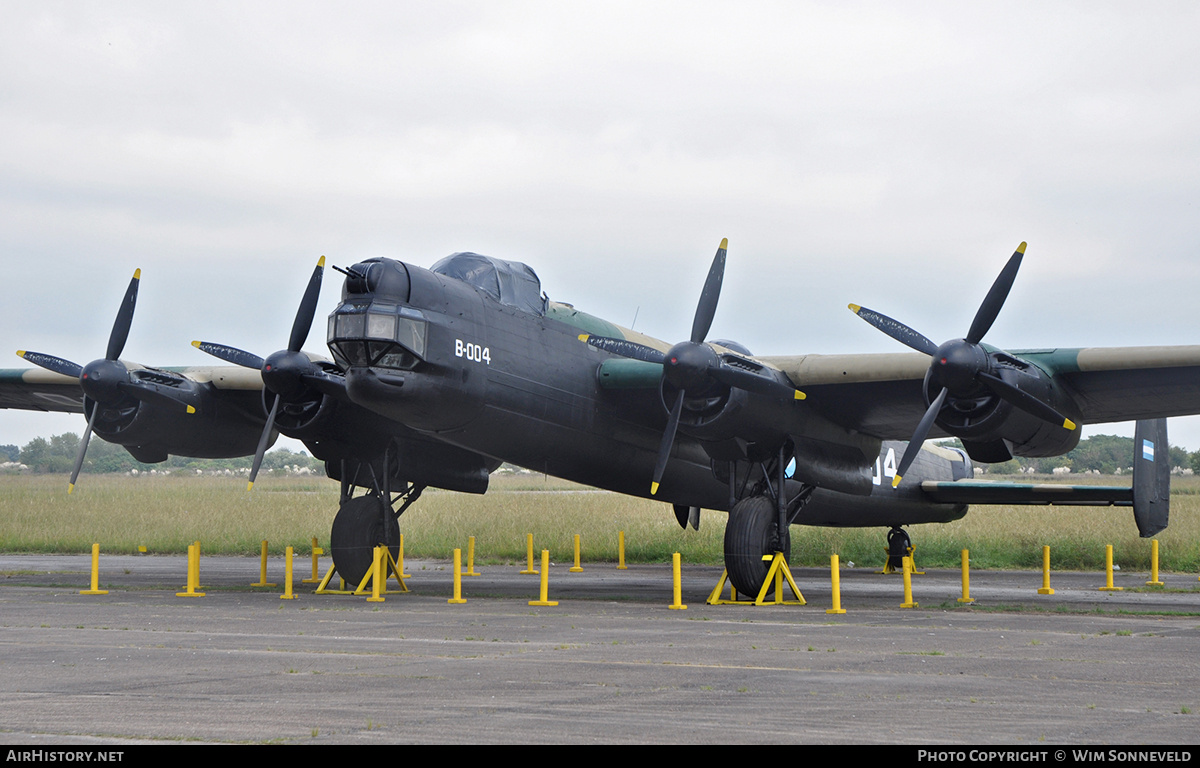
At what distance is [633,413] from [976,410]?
6.39 meters

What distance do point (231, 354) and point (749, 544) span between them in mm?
10460

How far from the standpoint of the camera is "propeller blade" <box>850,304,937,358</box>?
18219 mm

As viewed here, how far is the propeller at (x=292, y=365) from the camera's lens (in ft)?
68.6

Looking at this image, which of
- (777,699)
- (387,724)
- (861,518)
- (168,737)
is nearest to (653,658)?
(777,699)

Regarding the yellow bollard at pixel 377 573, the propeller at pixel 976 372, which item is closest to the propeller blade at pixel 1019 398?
the propeller at pixel 976 372

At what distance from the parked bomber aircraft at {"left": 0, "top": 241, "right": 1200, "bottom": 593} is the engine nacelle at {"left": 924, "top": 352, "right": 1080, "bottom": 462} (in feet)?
0.11

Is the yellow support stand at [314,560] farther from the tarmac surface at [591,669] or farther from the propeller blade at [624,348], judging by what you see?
the propeller blade at [624,348]

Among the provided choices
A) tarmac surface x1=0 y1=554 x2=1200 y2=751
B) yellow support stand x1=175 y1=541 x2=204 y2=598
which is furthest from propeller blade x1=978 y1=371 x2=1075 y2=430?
yellow support stand x1=175 y1=541 x2=204 y2=598

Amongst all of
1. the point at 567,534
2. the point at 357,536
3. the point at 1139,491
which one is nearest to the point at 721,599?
the point at 357,536

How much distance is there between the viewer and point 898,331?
60.4 feet

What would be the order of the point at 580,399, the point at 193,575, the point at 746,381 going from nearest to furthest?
the point at 746,381, the point at 580,399, the point at 193,575

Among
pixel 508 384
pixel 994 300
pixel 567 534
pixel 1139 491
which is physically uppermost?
pixel 994 300

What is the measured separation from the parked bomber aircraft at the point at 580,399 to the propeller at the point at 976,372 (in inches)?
1.4

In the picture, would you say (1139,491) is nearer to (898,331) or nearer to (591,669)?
(898,331)
